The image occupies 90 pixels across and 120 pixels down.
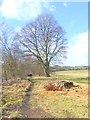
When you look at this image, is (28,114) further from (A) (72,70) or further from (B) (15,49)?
(A) (72,70)

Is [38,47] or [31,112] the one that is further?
[38,47]

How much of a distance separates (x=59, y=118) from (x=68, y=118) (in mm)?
262

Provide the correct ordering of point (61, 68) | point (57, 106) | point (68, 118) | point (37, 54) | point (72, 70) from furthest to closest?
point (72, 70), point (61, 68), point (37, 54), point (57, 106), point (68, 118)

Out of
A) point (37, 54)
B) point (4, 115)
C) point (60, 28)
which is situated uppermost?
point (60, 28)

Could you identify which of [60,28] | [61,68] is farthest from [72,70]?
[60,28]

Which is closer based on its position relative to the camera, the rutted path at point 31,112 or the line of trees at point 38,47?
the rutted path at point 31,112

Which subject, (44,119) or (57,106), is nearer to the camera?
(44,119)

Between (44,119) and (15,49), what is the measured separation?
25.3 meters

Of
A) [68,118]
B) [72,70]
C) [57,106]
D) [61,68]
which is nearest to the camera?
[68,118]

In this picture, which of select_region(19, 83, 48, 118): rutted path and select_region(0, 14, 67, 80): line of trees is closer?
select_region(19, 83, 48, 118): rutted path

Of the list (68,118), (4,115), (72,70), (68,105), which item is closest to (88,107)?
(68,105)

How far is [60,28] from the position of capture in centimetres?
3341

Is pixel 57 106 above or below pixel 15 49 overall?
below

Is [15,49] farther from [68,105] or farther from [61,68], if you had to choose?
[68,105]
